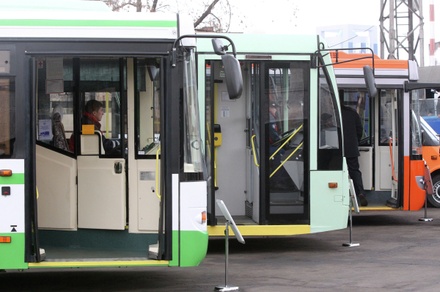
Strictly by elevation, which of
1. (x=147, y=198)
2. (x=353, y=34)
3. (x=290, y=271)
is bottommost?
(x=290, y=271)

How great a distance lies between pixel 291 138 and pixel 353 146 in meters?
3.21

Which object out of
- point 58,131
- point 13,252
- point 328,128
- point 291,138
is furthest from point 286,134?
point 13,252

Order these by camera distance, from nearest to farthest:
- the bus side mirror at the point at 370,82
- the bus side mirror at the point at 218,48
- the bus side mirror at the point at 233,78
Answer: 1. the bus side mirror at the point at 233,78
2. the bus side mirror at the point at 218,48
3. the bus side mirror at the point at 370,82

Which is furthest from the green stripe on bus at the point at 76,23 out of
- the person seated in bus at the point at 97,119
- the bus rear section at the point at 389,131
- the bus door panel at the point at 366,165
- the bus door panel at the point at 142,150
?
the bus door panel at the point at 366,165

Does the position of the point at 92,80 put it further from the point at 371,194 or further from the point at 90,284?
the point at 371,194

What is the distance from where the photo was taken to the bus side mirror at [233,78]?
8.88 metres

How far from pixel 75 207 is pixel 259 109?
3690mm

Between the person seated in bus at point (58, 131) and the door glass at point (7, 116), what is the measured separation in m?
1.00

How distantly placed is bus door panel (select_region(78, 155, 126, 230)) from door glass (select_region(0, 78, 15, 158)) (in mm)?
1192

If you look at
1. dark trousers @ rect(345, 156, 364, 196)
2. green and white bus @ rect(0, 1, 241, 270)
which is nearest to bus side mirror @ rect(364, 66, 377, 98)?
green and white bus @ rect(0, 1, 241, 270)

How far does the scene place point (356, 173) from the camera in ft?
54.0

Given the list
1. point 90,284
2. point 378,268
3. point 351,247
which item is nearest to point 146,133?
point 90,284

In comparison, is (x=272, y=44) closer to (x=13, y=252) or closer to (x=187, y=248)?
(x=187, y=248)

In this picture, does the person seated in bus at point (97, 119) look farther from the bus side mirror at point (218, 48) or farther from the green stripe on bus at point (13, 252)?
the bus side mirror at point (218, 48)
